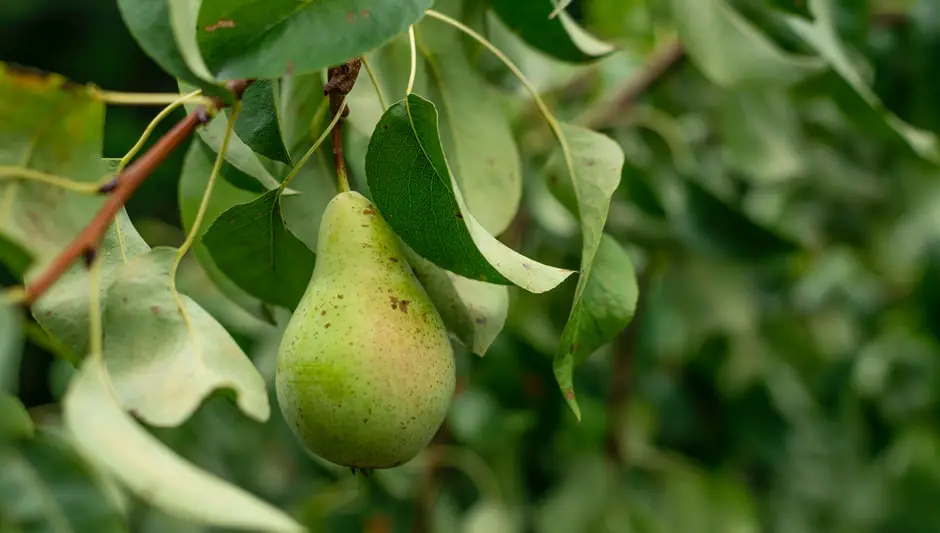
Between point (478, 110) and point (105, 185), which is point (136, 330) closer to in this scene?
point (105, 185)

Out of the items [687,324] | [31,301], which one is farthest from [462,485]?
[31,301]

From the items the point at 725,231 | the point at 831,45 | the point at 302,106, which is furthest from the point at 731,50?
the point at 302,106

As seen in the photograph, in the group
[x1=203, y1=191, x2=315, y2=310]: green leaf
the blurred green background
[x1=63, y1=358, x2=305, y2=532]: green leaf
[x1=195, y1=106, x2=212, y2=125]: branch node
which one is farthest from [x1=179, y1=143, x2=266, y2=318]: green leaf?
the blurred green background

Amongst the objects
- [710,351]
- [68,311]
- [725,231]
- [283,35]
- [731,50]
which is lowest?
[710,351]

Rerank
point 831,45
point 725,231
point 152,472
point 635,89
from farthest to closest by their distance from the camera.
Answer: point 635,89 → point 725,231 → point 831,45 → point 152,472

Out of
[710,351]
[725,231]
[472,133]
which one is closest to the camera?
[472,133]

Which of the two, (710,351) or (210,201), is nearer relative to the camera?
(210,201)

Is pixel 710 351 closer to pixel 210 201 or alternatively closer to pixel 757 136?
pixel 757 136

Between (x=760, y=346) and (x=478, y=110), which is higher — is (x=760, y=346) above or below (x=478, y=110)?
below
